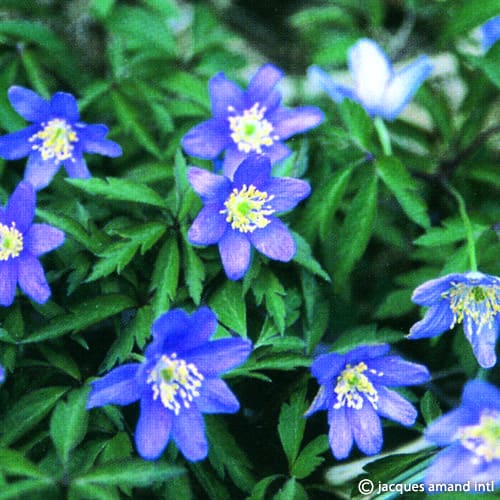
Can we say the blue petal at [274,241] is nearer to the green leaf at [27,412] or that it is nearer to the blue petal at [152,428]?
the blue petal at [152,428]

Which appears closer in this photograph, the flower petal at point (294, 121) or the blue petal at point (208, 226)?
the blue petal at point (208, 226)

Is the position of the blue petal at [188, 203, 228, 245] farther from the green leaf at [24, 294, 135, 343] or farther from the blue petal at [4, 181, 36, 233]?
the blue petal at [4, 181, 36, 233]

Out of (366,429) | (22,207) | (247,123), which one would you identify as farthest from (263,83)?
(366,429)

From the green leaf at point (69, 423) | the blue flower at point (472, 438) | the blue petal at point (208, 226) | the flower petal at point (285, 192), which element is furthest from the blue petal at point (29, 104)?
the blue flower at point (472, 438)

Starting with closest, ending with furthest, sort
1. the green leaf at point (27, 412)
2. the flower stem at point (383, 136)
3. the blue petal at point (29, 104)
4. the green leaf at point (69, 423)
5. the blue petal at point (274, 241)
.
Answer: the green leaf at point (69, 423) < the green leaf at point (27, 412) < the blue petal at point (274, 241) < the blue petal at point (29, 104) < the flower stem at point (383, 136)

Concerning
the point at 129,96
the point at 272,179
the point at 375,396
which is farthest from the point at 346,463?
the point at 129,96

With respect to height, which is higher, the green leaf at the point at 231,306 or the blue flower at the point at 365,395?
the green leaf at the point at 231,306

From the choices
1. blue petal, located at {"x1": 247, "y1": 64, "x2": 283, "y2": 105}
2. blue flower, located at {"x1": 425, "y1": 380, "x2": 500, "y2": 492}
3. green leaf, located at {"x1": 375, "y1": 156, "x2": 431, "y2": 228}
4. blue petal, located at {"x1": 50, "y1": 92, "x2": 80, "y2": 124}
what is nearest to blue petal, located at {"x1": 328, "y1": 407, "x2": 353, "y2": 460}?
blue flower, located at {"x1": 425, "y1": 380, "x2": 500, "y2": 492}
